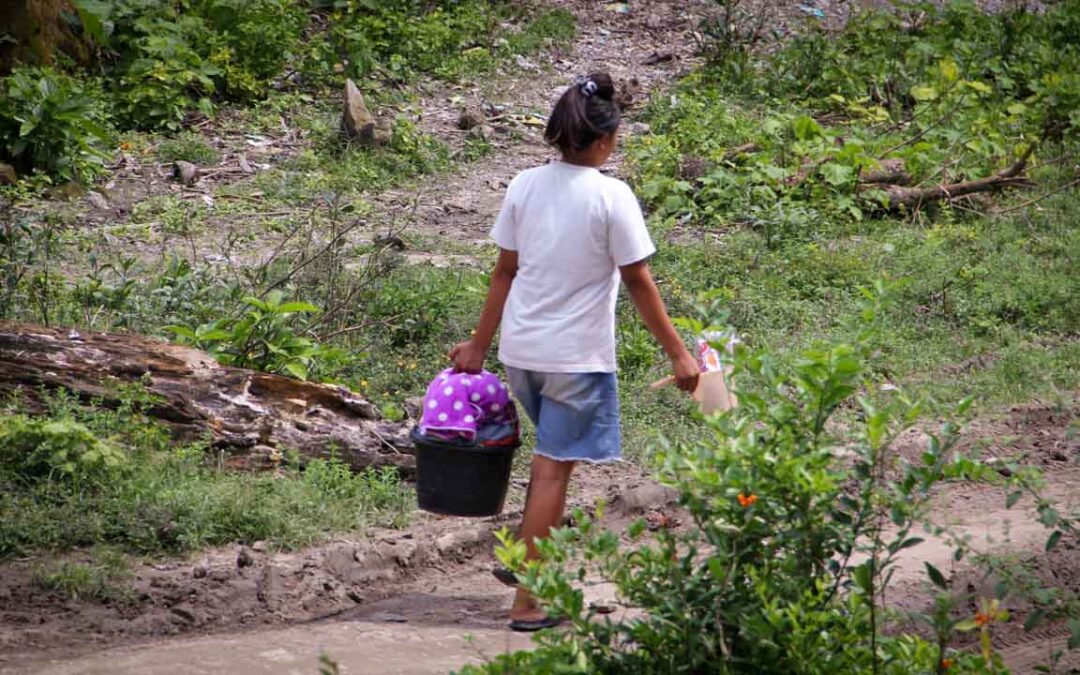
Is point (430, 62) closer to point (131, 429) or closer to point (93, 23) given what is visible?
point (131, 429)

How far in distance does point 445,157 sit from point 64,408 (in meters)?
5.99

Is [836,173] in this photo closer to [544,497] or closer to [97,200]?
[97,200]

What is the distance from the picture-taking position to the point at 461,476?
Result: 445 centimetres

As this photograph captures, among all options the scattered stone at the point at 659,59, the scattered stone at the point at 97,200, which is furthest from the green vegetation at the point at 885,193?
the scattered stone at the point at 97,200

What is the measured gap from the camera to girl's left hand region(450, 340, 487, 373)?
445 cm

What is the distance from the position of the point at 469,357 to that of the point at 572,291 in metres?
0.47

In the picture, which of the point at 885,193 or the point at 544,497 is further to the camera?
the point at 885,193

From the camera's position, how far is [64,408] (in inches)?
204

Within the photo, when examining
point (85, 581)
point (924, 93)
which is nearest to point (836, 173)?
point (924, 93)

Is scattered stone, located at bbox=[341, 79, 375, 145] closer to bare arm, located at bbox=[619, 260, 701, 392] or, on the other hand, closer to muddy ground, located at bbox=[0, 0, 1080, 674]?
muddy ground, located at bbox=[0, 0, 1080, 674]

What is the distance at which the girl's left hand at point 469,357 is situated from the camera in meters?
4.45

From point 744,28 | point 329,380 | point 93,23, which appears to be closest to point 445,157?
point 744,28

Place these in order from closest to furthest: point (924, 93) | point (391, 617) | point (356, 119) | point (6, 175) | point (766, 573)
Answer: point (766, 573)
point (391, 617)
point (6, 175)
point (356, 119)
point (924, 93)

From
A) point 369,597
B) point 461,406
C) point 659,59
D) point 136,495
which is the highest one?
point 659,59
